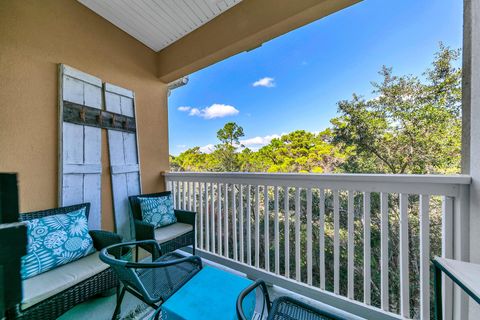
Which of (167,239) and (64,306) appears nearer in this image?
(64,306)

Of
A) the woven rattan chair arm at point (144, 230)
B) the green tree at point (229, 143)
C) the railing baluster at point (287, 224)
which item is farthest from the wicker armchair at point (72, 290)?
the green tree at point (229, 143)

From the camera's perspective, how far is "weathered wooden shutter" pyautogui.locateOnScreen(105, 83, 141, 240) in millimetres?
2576

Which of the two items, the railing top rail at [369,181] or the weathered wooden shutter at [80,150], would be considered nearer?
the railing top rail at [369,181]

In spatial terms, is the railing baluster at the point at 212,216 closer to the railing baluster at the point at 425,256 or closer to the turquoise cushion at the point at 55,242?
the turquoise cushion at the point at 55,242

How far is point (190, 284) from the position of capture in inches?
50.4

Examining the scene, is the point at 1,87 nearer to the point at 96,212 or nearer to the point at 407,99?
the point at 96,212

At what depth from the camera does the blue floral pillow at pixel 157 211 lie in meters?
2.43

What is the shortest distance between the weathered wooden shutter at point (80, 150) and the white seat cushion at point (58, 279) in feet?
2.44


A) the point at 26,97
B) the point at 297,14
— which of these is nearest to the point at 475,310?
the point at 297,14

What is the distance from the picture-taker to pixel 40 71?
1977 millimetres

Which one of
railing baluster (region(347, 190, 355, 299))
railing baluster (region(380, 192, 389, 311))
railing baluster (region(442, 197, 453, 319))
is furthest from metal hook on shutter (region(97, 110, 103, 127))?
railing baluster (region(442, 197, 453, 319))

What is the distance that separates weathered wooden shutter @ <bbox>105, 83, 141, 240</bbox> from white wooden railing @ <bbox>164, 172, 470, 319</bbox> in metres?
0.59

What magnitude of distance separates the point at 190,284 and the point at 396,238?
8.86 ft

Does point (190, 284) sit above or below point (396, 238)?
above
